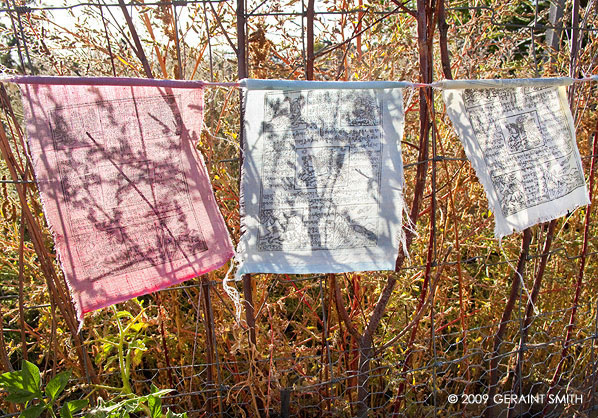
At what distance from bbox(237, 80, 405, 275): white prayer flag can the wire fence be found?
6.4 inches

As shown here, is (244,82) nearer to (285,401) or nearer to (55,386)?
(55,386)

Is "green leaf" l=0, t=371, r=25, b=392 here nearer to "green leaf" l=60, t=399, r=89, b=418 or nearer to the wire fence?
"green leaf" l=60, t=399, r=89, b=418

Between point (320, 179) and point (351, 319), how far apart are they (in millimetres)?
623

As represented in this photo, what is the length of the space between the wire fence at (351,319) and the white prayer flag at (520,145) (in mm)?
125

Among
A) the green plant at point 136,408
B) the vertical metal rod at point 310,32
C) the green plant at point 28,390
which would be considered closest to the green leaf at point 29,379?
the green plant at point 28,390

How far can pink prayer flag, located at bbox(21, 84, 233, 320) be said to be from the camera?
3.92 ft

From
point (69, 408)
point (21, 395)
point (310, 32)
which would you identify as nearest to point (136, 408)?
point (69, 408)

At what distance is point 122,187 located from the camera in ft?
4.09

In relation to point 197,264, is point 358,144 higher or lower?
higher

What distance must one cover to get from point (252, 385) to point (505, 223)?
2.81 feet

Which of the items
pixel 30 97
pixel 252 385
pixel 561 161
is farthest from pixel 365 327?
pixel 30 97

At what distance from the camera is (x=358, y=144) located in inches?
52.3

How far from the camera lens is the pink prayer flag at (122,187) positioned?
3.92 feet

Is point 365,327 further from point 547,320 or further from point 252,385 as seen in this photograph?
point 547,320
